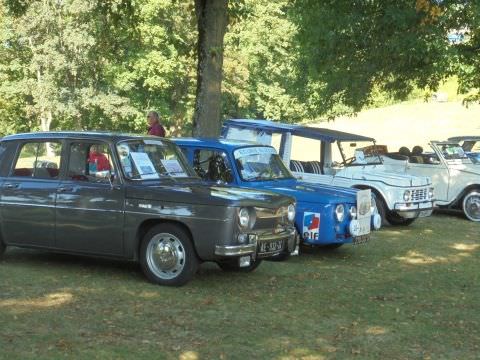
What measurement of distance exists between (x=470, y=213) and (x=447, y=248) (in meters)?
4.62

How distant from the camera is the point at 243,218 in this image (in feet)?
24.4

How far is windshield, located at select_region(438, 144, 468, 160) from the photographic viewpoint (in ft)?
52.4

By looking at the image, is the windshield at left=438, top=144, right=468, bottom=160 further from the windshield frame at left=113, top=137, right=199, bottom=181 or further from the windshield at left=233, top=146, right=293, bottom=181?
the windshield frame at left=113, top=137, right=199, bottom=181

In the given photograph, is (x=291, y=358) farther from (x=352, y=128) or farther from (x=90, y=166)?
(x=352, y=128)

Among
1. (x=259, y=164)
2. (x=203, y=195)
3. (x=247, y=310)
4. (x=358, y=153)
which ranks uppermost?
(x=358, y=153)

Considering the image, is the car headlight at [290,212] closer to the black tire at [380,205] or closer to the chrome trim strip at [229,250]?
the chrome trim strip at [229,250]

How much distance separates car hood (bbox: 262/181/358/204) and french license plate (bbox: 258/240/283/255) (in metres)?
1.72

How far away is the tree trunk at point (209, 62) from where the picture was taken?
12977 millimetres

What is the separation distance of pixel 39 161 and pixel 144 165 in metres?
1.41

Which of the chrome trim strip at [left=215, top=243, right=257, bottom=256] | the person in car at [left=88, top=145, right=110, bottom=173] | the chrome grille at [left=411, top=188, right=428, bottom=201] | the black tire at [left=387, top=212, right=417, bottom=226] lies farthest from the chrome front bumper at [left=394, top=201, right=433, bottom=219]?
the person in car at [left=88, top=145, right=110, bottom=173]

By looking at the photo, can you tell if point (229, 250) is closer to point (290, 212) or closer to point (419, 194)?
point (290, 212)

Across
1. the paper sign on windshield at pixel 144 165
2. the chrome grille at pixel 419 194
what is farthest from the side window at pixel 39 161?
the chrome grille at pixel 419 194

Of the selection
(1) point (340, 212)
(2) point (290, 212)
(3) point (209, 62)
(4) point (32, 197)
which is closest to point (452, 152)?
(3) point (209, 62)

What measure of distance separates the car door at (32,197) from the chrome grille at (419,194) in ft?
24.8
